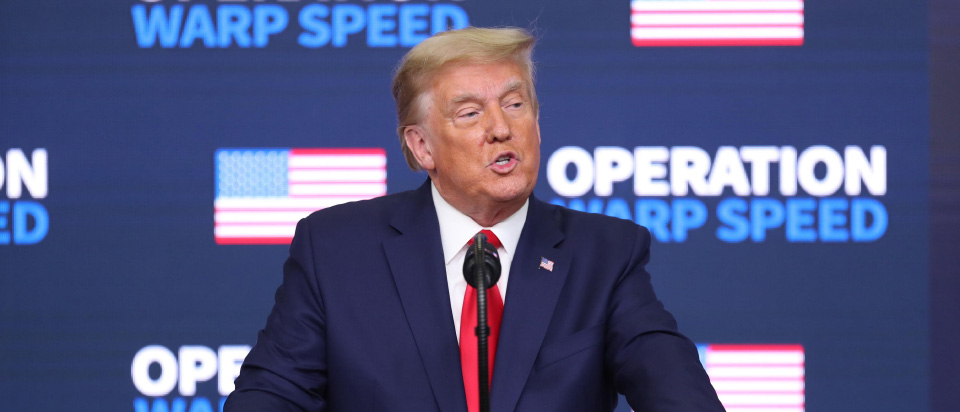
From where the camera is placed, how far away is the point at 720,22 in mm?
3158

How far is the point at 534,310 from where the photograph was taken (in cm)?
179

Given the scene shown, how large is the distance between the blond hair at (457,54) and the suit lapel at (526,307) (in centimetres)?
28

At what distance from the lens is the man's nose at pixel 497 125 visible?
1.85 metres

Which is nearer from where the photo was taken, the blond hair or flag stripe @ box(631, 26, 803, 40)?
the blond hair

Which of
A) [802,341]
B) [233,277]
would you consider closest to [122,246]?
[233,277]

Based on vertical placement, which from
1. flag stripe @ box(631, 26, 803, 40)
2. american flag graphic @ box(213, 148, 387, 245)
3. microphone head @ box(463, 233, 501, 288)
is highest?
flag stripe @ box(631, 26, 803, 40)

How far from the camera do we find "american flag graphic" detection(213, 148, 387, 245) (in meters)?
3.15

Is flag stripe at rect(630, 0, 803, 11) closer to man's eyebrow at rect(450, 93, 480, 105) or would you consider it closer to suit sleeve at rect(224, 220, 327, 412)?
man's eyebrow at rect(450, 93, 480, 105)

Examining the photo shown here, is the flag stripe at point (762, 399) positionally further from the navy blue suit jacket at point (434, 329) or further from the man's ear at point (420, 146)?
the man's ear at point (420, 146)

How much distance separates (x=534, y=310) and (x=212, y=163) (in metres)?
1.76

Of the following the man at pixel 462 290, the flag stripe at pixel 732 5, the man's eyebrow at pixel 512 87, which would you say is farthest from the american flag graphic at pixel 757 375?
the man's eyebrow at pixel 512 87

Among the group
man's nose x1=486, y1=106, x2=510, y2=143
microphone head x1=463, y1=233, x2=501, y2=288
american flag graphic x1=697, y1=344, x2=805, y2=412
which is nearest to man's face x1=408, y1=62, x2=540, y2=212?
man's nose x1=486, y1=106, x2=510, y2=143

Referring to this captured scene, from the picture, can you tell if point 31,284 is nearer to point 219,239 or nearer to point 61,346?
point 61,346

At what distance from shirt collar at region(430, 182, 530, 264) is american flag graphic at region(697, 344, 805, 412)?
1.44 meters
